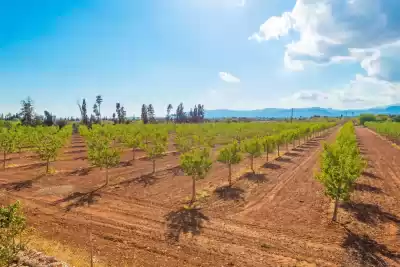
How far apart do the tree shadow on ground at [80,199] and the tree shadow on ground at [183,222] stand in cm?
832

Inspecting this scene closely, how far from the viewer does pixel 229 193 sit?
27766 millimetres

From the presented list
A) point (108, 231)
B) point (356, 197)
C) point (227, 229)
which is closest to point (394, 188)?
point (356, 197)

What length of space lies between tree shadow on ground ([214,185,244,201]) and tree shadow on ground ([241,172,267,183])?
4.57 metres

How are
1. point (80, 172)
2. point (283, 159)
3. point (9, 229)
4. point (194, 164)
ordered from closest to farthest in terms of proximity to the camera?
1. point (9, 229)
2. point (194, 164)
3. point (80, 172)
4. point (283, 159)

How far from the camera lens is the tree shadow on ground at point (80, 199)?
79.9 feet

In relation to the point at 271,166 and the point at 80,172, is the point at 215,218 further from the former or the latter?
the point at 80,172

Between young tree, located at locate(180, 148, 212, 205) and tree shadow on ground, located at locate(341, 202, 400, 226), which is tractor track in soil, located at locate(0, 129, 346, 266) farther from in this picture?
tree shadow on ground, located at locate(341, 202, 400, 226)

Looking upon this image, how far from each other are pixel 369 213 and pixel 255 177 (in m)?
13.9

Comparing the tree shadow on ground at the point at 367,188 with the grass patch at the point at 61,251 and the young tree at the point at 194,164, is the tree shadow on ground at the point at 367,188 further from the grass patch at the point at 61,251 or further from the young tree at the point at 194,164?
the grass patch at the point at 61,251

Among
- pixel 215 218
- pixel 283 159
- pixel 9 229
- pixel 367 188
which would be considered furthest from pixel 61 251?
pixel 283 159

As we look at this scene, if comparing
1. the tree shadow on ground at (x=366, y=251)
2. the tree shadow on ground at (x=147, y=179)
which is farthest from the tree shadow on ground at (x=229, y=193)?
the tree shadow on ground at (x=366, y=251)

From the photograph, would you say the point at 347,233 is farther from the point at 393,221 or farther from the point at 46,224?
the point at 46,224

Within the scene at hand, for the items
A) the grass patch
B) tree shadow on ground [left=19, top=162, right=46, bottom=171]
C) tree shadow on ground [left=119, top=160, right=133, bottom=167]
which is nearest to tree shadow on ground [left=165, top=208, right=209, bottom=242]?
the grass patch

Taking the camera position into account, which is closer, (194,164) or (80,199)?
(194,164)
